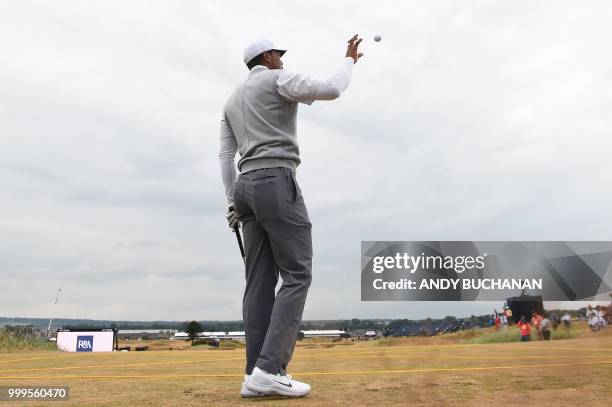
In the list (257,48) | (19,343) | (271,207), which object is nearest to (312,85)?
(257,48)

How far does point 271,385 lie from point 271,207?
3.39ft

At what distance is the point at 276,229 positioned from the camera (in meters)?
3.69

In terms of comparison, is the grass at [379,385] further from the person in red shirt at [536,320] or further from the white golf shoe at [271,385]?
the person in red shirt at [536,320]

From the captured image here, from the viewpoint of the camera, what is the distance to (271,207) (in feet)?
12.0

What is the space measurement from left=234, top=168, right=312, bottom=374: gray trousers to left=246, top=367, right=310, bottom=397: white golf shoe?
0.17 feet

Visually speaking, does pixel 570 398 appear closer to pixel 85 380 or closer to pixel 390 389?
Result: pixel 390 389

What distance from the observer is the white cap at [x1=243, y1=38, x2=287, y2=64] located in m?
4.05

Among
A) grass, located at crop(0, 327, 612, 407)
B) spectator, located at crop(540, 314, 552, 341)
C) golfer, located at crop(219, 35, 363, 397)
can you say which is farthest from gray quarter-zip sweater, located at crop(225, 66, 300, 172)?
spectator, located at crop(540, 314, 552, 341)

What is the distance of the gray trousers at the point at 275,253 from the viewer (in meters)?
3.67

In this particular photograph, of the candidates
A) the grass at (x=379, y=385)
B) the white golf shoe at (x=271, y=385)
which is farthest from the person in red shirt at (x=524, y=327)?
the white golf shoe at (x=271, y=385)

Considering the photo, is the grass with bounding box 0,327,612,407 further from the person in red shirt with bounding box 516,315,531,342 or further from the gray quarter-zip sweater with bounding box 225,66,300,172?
the person in red shirt with bounding box 516,315,531,342

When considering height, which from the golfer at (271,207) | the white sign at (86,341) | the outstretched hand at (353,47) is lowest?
the white sign at (86,341)

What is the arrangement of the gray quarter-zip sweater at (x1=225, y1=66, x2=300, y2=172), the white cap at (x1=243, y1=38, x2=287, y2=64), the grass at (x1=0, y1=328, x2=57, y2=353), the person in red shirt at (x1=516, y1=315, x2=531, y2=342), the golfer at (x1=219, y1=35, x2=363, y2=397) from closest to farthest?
the golfer at (x1=219, y1=35, x2=363, y2=397), the gray quarter-zip sweater at (x1=225, y1=66, x2=300, y2=172), the white cap at (x1=243, y1=38, x2=287, y2=64), the grass at (x1=0, y1=328, x2=57, y2=353), the person in red shirt at (x1=516, y1=315, x2=531, y2=342)

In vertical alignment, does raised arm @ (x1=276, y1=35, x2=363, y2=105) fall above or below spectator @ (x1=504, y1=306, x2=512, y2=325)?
above
